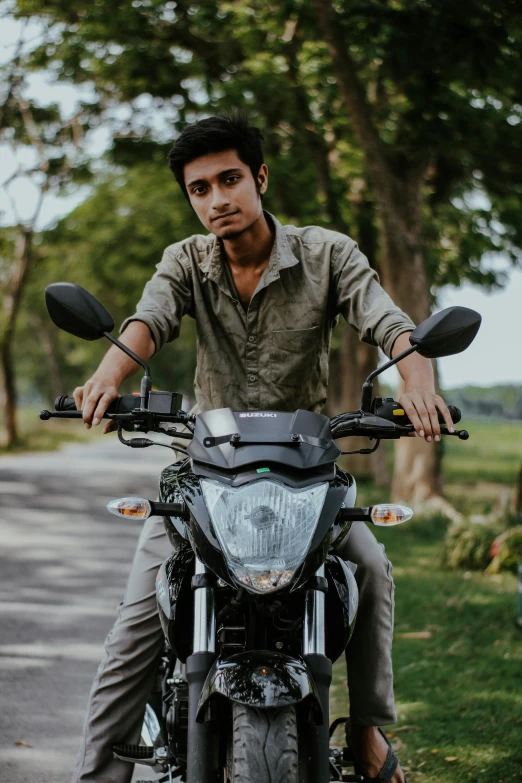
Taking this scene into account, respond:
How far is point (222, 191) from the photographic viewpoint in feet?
10.9

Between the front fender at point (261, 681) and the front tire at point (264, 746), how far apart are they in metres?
0.04

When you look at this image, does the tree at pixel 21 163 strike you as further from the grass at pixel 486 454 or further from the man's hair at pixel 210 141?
the man's hair at pixel 210 141

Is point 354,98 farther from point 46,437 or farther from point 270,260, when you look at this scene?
point 46,437

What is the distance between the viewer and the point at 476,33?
834 centimetres

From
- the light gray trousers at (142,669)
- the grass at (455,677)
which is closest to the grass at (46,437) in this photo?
the grass at (455,677)

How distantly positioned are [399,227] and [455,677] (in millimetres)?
7508

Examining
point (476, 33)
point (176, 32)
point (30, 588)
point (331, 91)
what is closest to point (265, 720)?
point (30, 588)

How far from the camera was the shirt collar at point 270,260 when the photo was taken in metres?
3.42

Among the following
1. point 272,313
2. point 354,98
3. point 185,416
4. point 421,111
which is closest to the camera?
point 185,416

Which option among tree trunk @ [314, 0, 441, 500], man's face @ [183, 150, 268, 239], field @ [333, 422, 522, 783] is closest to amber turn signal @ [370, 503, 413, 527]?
man's face @ [183, 150, 268, 239]

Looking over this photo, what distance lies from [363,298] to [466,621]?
444 cm

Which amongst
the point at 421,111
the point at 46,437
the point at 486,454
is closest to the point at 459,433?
the point at 421,111

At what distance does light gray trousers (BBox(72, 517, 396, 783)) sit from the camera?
3160mm

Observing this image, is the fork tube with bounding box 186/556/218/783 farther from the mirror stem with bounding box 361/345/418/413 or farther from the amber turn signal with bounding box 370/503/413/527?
the mirror stem with bounding box 361/345/418/413
